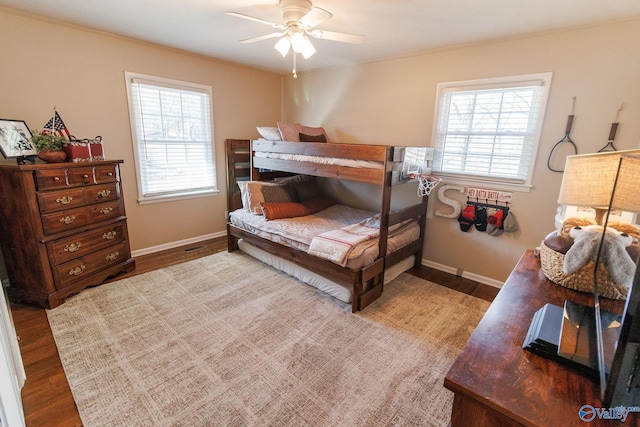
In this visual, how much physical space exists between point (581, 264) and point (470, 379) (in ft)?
2.47

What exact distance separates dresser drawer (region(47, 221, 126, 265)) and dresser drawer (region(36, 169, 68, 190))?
1.48ft

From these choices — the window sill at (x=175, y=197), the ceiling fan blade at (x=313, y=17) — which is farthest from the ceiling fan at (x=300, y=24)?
the window sill at (x=175, y=197)

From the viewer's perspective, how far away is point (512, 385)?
800mm

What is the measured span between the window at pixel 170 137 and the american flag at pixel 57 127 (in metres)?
0.63

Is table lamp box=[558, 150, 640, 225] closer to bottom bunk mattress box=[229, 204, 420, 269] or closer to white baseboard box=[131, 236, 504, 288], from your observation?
bottom bunk mattress box=[229, 204, 420, 269]

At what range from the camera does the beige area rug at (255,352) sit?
1.55m

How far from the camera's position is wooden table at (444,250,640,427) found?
2.37ft

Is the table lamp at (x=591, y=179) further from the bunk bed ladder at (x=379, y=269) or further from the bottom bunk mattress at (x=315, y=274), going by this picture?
the bottom bunk mattress at (x=315, y=274)

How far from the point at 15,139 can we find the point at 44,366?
1879 millimetres

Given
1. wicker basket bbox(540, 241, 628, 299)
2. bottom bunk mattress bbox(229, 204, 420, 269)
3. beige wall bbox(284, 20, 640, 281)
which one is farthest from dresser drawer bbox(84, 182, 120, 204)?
wicker basket bbox(540, 241, 628, 299)

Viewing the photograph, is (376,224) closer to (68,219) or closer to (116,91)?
(68,219)

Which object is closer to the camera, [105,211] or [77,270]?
[77,270]

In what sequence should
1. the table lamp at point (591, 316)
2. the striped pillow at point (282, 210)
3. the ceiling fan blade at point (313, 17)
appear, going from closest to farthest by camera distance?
the table lamp at point (591, 316), the ceiling fan blade at point (313, 17), the striped pillow at point (282, 210)

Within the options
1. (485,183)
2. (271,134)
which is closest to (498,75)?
(485,183)
